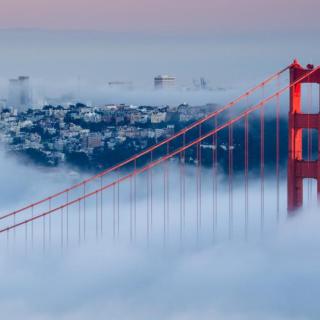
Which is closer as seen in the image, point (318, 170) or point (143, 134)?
point (318, 170)

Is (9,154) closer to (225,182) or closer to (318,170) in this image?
(225,182)

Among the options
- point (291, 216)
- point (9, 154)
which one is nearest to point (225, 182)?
point (291, 216)

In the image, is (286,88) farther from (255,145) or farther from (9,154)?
(9,154)

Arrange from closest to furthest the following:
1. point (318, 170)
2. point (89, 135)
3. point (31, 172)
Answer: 1. point (318, 170)
2. point (31, 172)
3. point (89, 135)

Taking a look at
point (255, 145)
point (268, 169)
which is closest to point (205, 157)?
point (255, 145)

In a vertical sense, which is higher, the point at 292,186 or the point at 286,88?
the point at 286,88

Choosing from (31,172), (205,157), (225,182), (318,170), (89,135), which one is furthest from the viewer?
(89,135)
